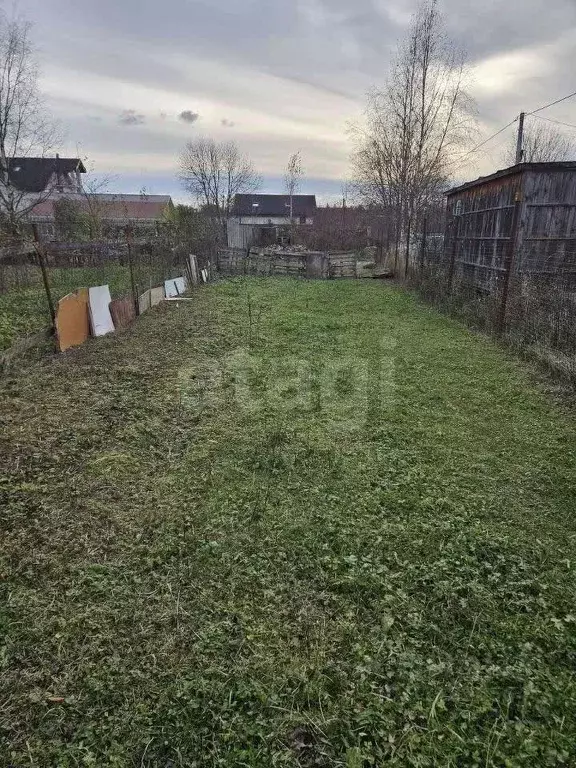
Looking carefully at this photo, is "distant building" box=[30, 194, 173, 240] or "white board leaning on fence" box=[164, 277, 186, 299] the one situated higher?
"distant building" box=[30, 194, 173, 240]

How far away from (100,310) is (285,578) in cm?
560

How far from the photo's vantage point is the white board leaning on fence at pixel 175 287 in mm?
10008

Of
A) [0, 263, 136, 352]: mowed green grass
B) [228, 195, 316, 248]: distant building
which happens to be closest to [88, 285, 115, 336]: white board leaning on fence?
[0, 263, 136, 352]: mowed green grass

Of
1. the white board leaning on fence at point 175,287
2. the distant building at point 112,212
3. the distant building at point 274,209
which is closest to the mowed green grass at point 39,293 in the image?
the distant building at point 112,212

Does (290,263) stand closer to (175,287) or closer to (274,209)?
(175,287)

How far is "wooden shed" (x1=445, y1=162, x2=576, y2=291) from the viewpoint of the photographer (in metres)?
7.16

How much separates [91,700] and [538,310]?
5.94 meters

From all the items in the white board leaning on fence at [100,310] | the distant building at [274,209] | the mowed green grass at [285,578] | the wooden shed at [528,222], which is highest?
the distant building at [274,209]

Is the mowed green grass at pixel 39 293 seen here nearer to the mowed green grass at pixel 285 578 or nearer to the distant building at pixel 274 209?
the mowed green grass at pixel 285 578

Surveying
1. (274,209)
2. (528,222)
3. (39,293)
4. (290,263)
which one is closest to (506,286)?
(528,222)

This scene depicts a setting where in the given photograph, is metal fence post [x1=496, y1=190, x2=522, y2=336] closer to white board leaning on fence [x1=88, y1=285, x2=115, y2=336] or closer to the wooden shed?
the wooden shed

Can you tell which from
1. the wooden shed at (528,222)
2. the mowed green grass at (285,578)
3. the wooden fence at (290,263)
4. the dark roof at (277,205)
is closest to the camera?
the mowed green grass at (285,578)

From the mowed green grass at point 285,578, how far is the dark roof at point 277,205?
44725mm

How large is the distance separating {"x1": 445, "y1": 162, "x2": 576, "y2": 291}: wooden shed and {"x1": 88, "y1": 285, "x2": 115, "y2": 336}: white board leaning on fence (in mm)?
6041
